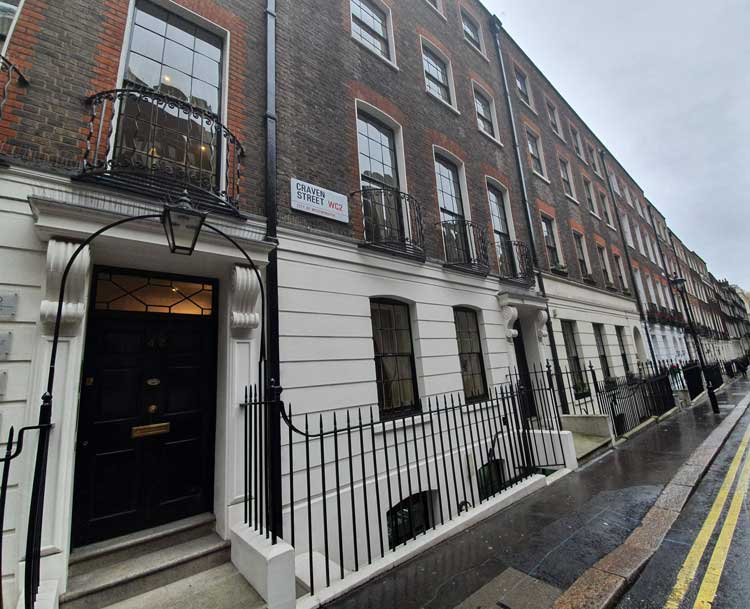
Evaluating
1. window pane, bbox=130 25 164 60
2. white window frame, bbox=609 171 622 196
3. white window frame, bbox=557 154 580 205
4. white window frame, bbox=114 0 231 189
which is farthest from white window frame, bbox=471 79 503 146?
white window frame, bbox=609 171 622 196

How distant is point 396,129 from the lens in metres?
7.97

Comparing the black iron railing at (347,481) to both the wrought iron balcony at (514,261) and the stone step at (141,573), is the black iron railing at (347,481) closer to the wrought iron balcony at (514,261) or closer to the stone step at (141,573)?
the stone step at (141,573)

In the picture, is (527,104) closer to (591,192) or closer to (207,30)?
(591,192)

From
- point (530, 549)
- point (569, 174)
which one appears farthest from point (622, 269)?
point (530, 549)

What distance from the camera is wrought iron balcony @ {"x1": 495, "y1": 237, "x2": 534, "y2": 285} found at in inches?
386

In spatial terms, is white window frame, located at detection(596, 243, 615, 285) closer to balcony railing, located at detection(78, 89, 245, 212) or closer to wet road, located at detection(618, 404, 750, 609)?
wet road, located at detection(618, 404, 750, 609)

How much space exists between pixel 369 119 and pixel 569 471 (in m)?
8.34

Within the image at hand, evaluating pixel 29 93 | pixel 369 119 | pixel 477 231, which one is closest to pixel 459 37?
pixel 369 119

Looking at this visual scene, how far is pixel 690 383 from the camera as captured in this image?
1527 centimetres

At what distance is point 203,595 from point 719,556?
4.96m

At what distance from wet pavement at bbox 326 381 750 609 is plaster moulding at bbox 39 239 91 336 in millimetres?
3635

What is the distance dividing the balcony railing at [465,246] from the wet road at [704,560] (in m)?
5.46

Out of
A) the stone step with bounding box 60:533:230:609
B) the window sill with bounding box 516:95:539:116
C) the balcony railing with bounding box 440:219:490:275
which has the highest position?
the window sill with bounding box 516:95:539:116

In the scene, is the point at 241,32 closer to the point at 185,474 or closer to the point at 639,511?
the point at 185,474
